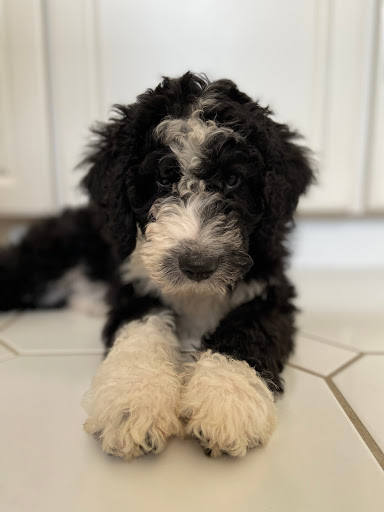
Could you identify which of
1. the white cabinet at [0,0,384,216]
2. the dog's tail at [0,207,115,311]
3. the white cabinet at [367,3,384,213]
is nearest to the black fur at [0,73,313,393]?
the dog's tail at [0,207,115,311]

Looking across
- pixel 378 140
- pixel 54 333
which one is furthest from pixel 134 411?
pixel 378 140

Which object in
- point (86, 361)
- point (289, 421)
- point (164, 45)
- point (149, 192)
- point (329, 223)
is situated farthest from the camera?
point (329, 223)

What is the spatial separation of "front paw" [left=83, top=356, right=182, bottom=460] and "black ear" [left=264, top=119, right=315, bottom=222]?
1.99ft

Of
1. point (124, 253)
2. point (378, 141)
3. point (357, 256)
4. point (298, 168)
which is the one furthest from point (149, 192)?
point (357, 256)

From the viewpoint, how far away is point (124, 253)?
1.50 m

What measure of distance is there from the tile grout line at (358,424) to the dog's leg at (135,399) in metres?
0.43

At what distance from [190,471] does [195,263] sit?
487 millimetres

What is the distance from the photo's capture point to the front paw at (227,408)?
3.17ft

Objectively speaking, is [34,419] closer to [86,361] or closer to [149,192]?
[86,361]

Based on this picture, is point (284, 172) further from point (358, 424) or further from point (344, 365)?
point (358, 424)

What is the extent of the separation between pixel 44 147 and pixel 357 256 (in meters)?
2.06

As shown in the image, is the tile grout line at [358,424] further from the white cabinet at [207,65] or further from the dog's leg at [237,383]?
the white cabinet at [207,65]

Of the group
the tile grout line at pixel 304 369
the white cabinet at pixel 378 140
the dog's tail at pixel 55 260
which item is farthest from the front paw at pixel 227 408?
the white cabinet at pixel 378 140

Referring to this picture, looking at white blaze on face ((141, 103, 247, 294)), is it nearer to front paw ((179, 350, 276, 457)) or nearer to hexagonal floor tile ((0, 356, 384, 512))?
front paw ((179, 350, 276, 457))
